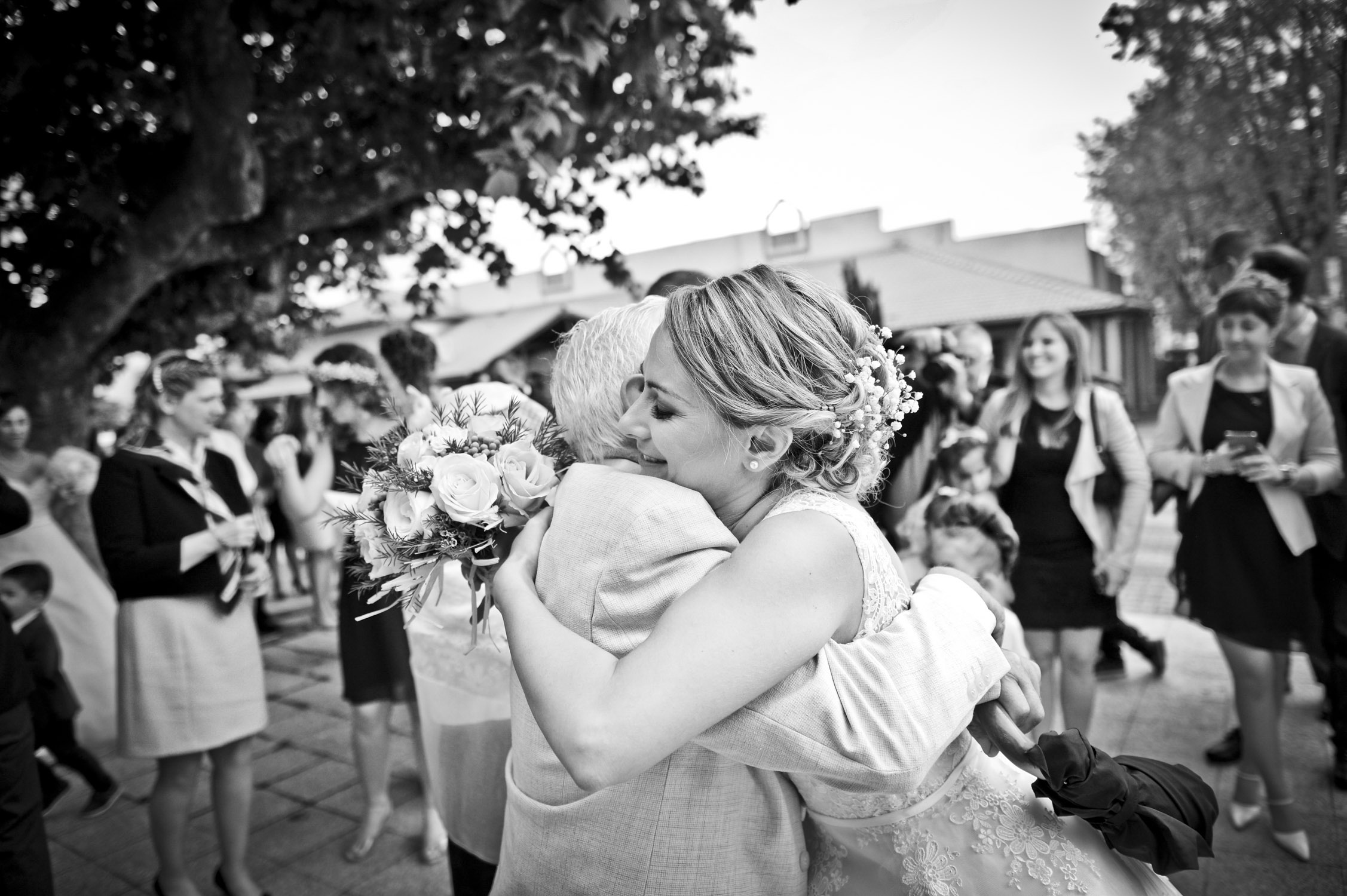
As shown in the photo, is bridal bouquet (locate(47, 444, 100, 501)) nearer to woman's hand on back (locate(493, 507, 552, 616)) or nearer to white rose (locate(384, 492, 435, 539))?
white rose (locate(384, 492, 435, 539))

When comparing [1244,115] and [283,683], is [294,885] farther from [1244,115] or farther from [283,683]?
[1244,115]

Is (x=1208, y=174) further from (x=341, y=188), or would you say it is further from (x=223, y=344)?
(x=223, y=344)

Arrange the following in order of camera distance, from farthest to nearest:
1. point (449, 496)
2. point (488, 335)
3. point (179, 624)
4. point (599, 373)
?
point (488, 335)
point (179, 624)
point (599, 373)
point (449, 496)

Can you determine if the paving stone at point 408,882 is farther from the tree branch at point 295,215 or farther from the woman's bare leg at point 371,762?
the tree branch at point 295,215

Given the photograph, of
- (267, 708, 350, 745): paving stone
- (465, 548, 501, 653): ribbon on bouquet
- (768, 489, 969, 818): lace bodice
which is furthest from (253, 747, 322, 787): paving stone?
(768, 489, 969, 818): lace bodice

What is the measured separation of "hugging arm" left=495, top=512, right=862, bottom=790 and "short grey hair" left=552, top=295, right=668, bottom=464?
1.81ft

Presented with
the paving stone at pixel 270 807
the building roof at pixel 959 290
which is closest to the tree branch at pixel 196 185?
Result: the paving stone at pixel 270 807

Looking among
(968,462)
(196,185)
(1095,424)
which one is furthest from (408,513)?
(196,185)

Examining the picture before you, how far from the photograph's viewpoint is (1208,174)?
11.4 feet

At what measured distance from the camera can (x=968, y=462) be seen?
377cm

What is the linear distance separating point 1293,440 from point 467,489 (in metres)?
3.44

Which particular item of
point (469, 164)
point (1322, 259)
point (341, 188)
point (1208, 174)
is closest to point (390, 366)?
point (469, 164)

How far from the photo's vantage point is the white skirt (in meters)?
2.99

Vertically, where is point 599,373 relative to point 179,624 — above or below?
above
